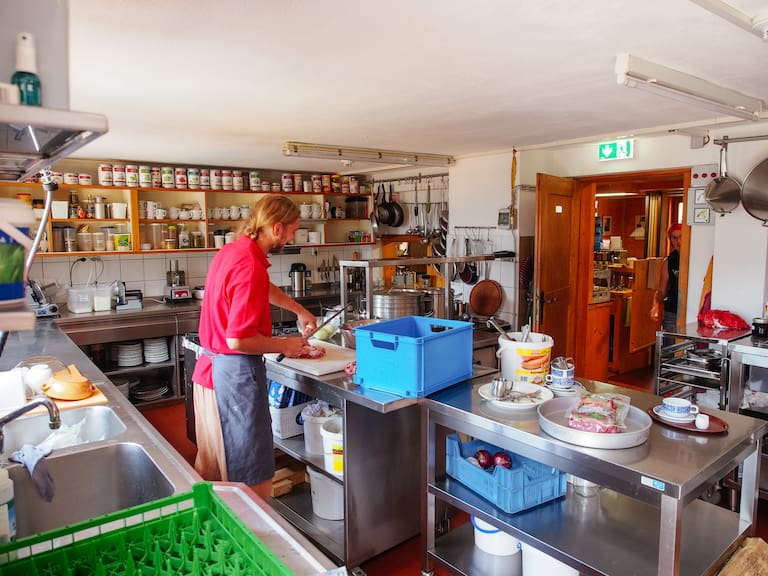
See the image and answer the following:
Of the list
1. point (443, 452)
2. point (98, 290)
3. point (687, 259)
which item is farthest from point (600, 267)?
point (98, 290)

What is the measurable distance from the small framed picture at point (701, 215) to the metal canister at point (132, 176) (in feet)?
14.6

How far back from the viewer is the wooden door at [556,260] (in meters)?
4.44

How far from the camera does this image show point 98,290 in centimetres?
472

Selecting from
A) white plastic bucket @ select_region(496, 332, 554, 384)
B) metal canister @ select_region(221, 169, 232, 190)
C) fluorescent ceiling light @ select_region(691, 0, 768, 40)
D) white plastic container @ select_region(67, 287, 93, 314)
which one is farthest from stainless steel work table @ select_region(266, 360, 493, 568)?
metal canister @ select_region(221, 169, 232, 190)

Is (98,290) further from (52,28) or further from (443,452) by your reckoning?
(52,28)

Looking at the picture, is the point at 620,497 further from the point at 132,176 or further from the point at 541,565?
the point at 132,176

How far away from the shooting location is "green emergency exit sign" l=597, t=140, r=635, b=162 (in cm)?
436

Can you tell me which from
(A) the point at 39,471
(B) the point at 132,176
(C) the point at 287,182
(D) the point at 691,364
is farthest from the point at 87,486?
(C) the point at 287,182

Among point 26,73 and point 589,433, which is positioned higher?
point 26,73

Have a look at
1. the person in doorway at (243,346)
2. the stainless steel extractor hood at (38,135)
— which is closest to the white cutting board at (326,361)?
the person in doorway at (243,346)

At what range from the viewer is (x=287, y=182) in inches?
224

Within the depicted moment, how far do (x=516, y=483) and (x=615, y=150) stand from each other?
3.33 metres

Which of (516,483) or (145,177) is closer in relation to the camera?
(516,483)

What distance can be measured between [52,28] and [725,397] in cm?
353
